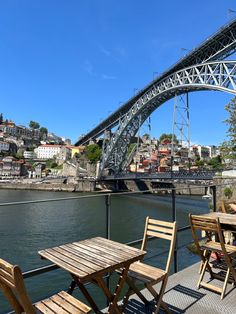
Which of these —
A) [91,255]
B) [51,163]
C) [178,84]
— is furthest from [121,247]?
[51,163]

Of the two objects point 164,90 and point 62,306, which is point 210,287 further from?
point 164,90

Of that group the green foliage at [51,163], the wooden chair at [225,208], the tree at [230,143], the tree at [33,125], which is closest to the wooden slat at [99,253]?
the wooden chair at [225,208]

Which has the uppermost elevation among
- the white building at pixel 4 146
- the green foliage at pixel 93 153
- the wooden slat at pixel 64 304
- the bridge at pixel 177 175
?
the white building at pixel 4 146

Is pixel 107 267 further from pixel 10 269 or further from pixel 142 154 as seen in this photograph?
pixel 142 154

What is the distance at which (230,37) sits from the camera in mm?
24828

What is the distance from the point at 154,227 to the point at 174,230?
1.09 feet

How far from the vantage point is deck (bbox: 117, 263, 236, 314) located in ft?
8.98

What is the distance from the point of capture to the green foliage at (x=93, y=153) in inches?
3122

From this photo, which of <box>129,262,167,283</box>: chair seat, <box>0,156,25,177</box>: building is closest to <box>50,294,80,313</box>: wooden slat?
<box>129,262,167,283</box>: chair seat

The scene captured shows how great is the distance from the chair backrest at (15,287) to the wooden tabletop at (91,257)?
14.4 inches

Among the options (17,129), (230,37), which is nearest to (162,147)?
(17,129)

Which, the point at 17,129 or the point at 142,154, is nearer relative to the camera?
the point at 142,154

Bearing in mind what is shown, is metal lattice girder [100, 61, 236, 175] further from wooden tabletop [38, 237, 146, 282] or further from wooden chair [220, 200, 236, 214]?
wooden tabletop [38, 237, 146, 282]

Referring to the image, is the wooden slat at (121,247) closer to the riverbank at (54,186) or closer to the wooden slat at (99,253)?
the wooden slat at (99,253)
